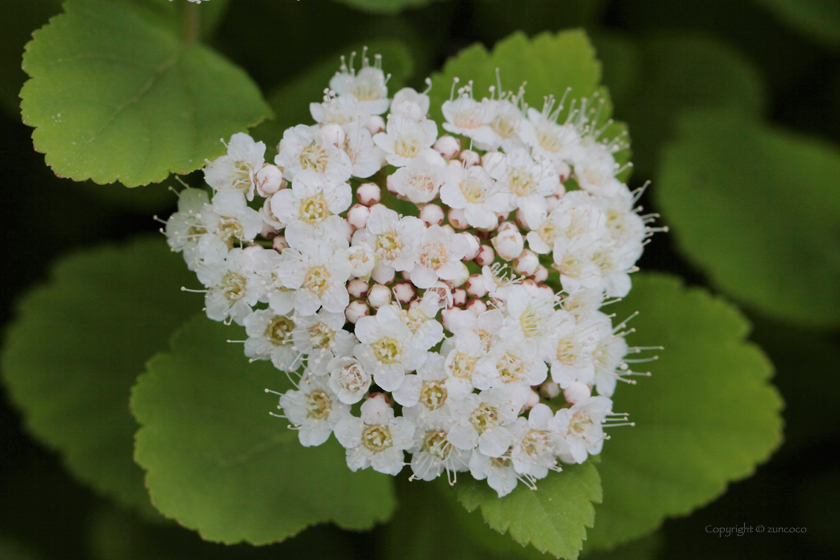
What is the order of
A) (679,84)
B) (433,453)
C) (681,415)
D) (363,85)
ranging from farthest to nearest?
(679,84)
(681,415)
(363,85)
(433,453)

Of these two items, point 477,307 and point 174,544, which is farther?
point 174,544

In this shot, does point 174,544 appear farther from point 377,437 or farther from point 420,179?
point 420,179

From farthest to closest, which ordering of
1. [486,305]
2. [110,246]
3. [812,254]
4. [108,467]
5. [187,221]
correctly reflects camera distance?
[812,254]
[110,246]
[108,467]
[187,221]
[486,305]

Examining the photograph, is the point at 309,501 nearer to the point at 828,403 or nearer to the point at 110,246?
the point at 110,246

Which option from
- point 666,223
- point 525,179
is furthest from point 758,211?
point 525,179

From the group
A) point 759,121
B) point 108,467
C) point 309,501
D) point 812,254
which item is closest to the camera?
point 309,501

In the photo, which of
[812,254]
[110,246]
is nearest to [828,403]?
[812,254]

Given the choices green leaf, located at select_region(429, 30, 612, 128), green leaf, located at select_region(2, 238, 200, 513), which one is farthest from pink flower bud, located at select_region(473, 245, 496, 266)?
green leaf, located at select_region(2, 238, 200, 513)
